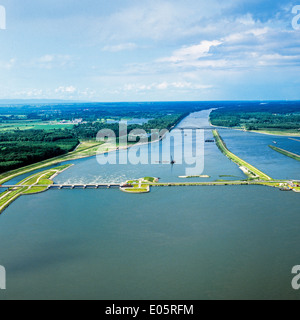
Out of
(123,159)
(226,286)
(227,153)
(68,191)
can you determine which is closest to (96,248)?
(226,286)

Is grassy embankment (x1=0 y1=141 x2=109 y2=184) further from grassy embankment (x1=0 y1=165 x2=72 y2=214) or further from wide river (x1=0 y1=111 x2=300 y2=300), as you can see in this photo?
wide river (x1=0 y1=111 x2=300 y2=300)

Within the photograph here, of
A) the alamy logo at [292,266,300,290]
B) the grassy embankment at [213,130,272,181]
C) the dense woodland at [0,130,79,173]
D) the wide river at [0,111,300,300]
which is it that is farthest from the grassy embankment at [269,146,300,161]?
the dense woodland at [0,130,79,173]

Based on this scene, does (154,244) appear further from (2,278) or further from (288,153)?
(288,153)

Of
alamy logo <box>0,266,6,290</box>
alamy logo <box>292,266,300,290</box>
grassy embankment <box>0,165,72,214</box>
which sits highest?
grassy embankment <box>0,165,72,214</box>

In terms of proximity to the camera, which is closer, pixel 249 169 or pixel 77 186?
pixel 77 186
